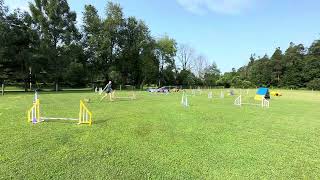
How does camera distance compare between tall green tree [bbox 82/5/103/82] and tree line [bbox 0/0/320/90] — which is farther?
tall green tree [bbox 82/5/103/82]

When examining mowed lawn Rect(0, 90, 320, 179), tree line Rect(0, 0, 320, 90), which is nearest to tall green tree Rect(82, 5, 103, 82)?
tree line Rect(0, 0, 320, 90)

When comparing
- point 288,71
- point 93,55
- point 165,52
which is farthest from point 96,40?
point 288,71

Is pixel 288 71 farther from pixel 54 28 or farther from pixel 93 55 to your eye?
pixel 54 28

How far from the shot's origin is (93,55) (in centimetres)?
5403

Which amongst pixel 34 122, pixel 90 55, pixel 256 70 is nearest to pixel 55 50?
pixel 90 55

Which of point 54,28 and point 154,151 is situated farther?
point 54,28

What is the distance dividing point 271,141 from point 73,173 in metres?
5.78

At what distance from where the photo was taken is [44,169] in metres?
5.39

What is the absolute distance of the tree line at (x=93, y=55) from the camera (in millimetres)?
39250

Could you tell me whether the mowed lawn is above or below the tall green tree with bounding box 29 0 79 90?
below

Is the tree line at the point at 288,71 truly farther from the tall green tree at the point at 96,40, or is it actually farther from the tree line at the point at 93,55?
the tall green tree at the point at 96,40

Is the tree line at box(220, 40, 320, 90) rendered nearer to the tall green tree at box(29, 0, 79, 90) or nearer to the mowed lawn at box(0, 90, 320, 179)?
the tall green tree at box(29, 0, 79, 90)

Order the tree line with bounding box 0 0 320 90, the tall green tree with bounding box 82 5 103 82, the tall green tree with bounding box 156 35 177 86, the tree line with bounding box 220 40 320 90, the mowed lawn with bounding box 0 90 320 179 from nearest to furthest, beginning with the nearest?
the mowed lawn with bounding box 0 90 320 179 < the tree line with bounding box 0 0 320 90 < the tall green tree with bounding box 82 5 103 82 < the tall green tree with bounding box 156 35 177 86 < the tree line with bounding box 220 40 320 90

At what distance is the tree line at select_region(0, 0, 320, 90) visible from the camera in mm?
39250
